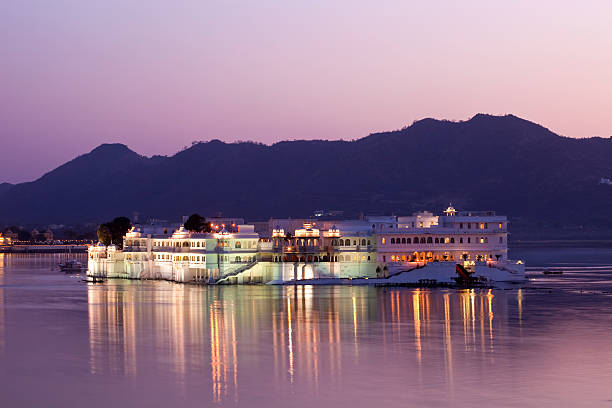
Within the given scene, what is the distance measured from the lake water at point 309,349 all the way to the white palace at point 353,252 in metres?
11.2

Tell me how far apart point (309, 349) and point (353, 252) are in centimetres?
4970

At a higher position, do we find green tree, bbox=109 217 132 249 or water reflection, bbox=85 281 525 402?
green tree, bbox=109 217 132 249

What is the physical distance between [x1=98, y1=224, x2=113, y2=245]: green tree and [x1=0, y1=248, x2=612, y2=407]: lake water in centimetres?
3974

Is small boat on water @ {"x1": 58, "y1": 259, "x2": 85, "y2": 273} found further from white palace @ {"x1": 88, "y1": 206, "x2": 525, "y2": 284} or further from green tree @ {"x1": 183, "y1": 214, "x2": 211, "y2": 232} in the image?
white palace @ {"x1": 88, "y1": 206, "x2": 525, "y2": 284}

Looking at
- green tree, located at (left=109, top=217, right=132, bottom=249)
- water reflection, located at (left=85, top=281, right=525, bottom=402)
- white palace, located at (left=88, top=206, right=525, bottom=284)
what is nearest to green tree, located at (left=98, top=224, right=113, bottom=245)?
green tree, located at (left=109, top=217, right=132, bottom=249)

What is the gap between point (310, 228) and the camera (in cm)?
10462

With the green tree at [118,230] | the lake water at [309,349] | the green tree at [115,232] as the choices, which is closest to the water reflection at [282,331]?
the lake water at [309,349]

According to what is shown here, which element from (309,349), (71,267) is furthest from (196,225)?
(309,349)

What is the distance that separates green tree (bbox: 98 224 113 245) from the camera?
427ft

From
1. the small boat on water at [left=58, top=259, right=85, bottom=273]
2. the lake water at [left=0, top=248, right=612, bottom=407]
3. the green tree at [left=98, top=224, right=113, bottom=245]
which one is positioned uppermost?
the green tree at [left=98, top=224, right=113, bottom=245]

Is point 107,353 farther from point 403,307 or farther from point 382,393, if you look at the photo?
point 403,307

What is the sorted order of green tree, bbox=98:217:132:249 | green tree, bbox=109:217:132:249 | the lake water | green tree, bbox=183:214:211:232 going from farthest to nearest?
green tree, bbox=109:217:132:249 → green tree, bbox=98:217:132:249 → green tree, bbox=183:214:211:232 → the lake water

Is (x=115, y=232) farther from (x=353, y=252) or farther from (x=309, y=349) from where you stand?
(x=309, y=349)

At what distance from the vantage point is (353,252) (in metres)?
104
